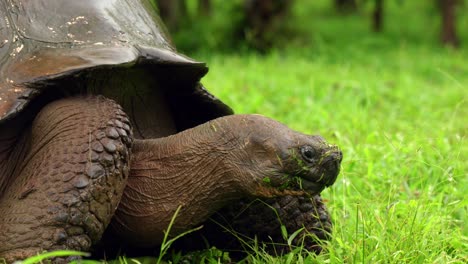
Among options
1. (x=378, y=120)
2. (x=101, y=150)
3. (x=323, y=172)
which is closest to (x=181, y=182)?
(x=101, y=150)

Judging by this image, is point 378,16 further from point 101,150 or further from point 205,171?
point 101,150

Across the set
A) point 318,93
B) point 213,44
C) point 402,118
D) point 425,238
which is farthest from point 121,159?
point 213,44

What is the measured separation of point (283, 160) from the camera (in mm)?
2111

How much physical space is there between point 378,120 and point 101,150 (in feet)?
9.61

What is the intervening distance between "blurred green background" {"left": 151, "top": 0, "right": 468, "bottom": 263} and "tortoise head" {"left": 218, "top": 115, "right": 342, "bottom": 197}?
0.52 ft

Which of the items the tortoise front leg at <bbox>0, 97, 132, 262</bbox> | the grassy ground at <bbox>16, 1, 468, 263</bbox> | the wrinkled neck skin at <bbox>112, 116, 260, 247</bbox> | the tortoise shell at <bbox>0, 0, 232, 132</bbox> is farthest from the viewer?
the grassy ground at <bbox>16, 1, 468, 263</bbox>

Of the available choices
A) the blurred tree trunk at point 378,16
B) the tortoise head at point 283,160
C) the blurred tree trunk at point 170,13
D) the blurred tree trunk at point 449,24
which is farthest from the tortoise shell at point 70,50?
the blurred tree trunk at point 378,16

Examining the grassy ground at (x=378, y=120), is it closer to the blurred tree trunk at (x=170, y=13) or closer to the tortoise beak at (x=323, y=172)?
the tortoise beak at (x=323, y=172)

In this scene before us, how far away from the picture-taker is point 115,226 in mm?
2256

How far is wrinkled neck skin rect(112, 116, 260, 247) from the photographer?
2184mm

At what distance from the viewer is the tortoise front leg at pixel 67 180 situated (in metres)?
1.95

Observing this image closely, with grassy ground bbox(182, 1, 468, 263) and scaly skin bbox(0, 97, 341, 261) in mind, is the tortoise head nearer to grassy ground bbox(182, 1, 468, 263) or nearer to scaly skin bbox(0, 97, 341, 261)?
scaly skin bbox(0, 97, 341, 261)

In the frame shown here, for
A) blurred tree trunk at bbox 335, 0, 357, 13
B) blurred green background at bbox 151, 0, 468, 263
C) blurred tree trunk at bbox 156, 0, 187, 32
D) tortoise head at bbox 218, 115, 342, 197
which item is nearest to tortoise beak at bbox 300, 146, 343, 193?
tortoise head at bbox 218, 115, 342, 197

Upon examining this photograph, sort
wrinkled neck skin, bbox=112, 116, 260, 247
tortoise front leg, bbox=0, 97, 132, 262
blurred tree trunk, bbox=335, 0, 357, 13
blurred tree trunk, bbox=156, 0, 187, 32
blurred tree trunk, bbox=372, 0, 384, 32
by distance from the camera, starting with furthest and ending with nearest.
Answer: blurred tree trunk, bbox=335, 0, 357, 13 → blurred tree trunk, bbox=372, 0, 384, 32 → blurred tree trunk, bbox=156, 0, 187, 32 → wrinkled neck skin, bbox=112, 116, 260, 247 → tortoise front leg, bbox=0, 97, 132, 262
